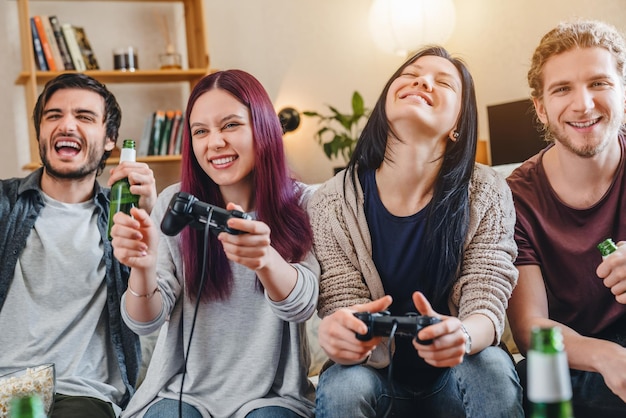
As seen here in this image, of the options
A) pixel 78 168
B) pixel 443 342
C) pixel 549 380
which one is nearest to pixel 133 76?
pixel 78 168

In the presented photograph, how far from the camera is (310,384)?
1.58 meters

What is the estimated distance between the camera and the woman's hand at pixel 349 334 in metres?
1.20

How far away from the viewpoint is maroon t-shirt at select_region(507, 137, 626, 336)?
1583 mm

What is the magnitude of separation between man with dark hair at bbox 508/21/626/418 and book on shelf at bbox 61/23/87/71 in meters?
2.52

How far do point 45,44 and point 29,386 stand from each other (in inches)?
98.7

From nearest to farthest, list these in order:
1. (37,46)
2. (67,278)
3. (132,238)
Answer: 1. (132,238)
2. (67,278)
3. (37,46)

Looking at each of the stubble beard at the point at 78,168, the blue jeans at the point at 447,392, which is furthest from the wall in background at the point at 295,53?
the blue jeans at the point at 447,392

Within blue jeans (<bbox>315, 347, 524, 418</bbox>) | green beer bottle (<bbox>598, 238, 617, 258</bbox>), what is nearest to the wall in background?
green beer bottle (<bbox>598, 238, 617, 258</bbox>)

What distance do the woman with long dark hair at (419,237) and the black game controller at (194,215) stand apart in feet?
0.89

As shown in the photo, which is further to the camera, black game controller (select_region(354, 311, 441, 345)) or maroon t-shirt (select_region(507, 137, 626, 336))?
maroon t-shirt (select_region(507, 137, 626, 336))

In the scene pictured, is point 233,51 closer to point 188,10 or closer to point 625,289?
point 188,10

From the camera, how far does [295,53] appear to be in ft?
13.0

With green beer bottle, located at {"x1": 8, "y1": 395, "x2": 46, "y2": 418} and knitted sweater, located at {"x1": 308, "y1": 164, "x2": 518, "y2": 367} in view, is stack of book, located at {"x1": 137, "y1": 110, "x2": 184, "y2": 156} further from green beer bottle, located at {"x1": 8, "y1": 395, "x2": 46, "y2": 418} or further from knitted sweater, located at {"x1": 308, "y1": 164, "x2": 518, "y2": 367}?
green beer bottle, located at {"x1": 8, "y1": 395, "x2": 46, "y2": 418}

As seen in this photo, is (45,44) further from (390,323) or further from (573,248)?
(390,323)
